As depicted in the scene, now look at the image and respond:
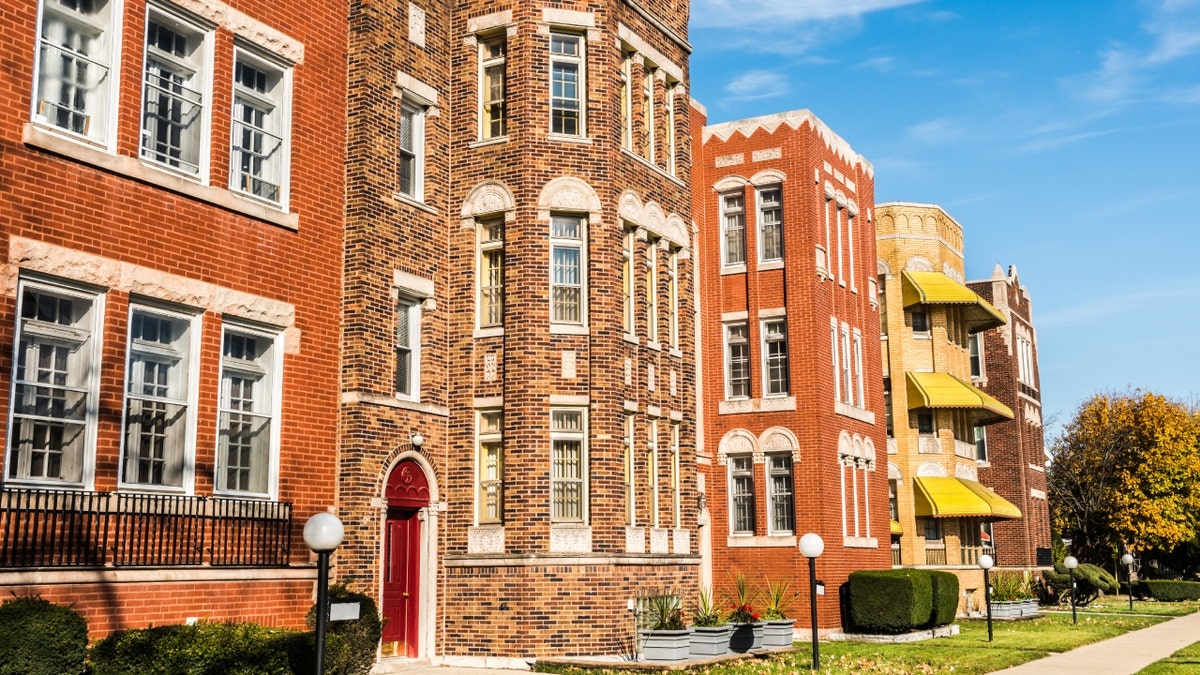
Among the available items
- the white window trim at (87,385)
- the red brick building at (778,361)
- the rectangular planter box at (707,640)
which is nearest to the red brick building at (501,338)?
the rectangular planter box at (707,640)

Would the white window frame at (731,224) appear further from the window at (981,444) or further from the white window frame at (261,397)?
the window at (981,444)

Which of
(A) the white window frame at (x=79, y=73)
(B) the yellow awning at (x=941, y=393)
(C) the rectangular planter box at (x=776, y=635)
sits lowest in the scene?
(C) the rectangular planter box at (x=776, y=635)

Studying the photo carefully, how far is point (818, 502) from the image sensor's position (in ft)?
91.4

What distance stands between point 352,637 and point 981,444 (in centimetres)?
3404

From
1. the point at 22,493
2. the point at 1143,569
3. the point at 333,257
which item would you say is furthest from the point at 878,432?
the point at 1143,569

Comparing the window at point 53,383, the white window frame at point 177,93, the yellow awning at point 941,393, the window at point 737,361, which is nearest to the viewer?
the window at point 53,383

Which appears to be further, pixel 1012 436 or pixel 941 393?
pixel 1012 436

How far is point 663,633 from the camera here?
19703mm

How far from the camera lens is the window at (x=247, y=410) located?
1617 cm

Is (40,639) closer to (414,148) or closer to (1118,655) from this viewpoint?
(414,148)

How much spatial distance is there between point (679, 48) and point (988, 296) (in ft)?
87.6

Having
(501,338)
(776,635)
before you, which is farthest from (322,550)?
(776,635)

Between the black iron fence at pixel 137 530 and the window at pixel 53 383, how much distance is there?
0.40 m

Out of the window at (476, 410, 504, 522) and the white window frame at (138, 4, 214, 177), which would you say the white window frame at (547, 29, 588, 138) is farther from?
the white window frame at (138, 4, 214, 177)
